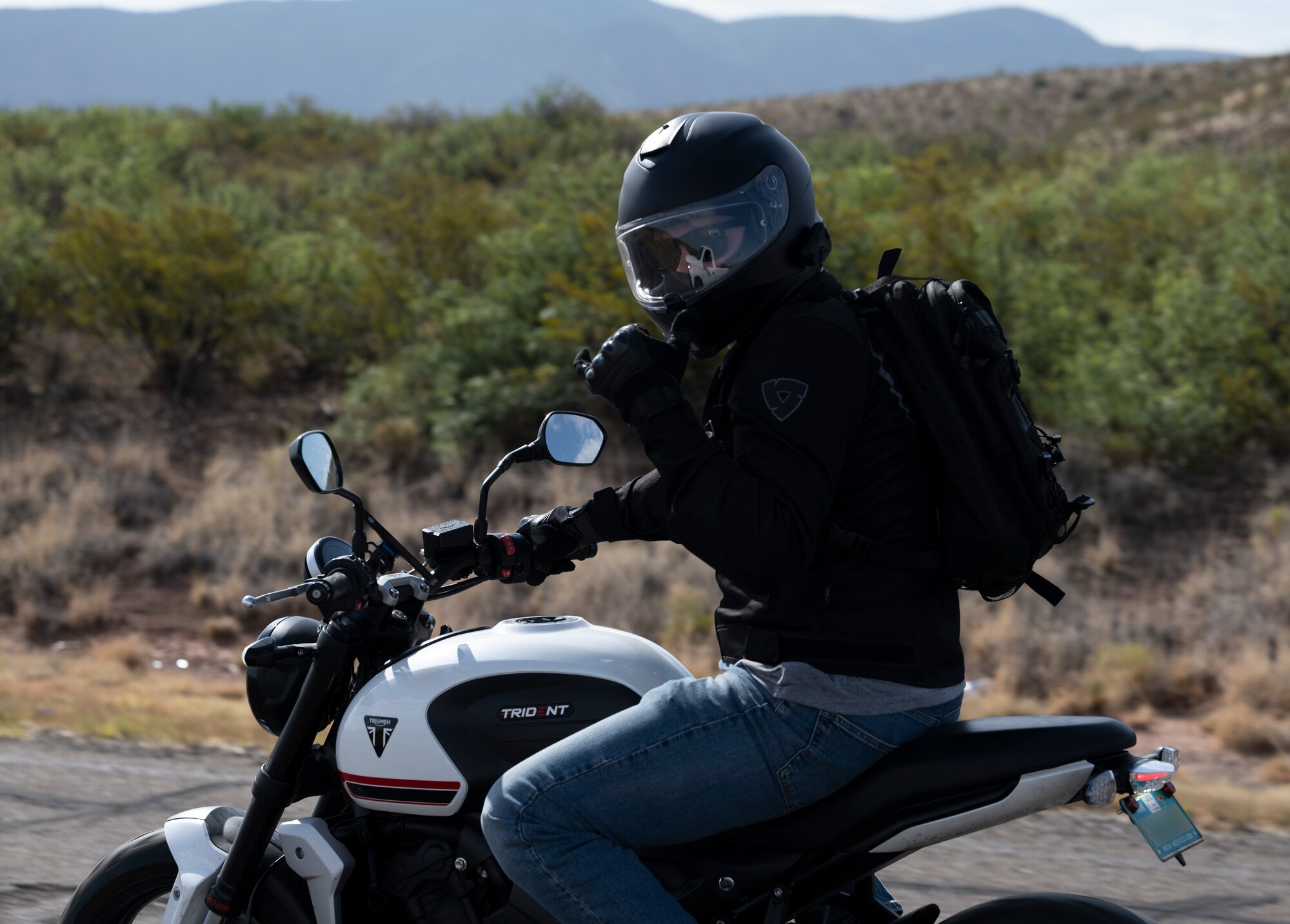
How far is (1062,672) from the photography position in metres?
7.31

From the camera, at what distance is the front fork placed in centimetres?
245

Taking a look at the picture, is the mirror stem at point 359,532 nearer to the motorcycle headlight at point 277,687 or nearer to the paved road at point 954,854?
the motorcycle headlight at point 277,687

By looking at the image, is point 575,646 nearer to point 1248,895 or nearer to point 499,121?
point 1248,895

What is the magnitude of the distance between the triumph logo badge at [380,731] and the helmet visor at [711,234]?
3.15 ft

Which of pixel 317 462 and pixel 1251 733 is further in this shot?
pixel 1251 733

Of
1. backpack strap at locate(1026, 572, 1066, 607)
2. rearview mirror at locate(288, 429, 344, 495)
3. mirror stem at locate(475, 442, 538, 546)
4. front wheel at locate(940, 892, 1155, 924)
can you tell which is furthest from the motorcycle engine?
backpack strap at locate(1026, 572, 1066, 607)

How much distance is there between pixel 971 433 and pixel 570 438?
879 millimetres

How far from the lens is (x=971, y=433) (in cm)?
224

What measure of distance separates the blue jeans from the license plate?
1.37ft

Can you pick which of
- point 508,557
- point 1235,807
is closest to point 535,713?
point 508,557

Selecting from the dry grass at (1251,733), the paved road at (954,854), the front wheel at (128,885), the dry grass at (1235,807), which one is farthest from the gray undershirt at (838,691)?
the dry grass at (1251,733)

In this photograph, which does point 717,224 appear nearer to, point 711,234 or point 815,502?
point 711,234

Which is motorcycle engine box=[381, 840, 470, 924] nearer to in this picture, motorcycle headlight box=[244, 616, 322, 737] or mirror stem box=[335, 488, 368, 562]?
motorcycle headlight box=[244, 616, 322, 737]

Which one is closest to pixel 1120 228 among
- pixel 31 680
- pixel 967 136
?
pixel 31 680
